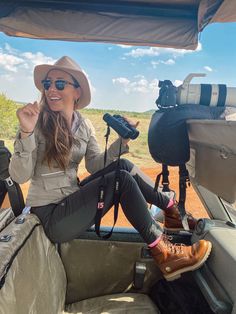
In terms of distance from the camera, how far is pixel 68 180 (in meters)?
1.77

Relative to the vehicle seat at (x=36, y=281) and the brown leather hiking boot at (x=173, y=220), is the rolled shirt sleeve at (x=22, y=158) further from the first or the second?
the brown leather hiking boot at (x=173, y=220)

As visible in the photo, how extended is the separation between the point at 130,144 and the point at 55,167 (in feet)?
1.40

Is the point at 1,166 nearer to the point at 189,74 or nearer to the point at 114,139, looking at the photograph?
the point at 114,139

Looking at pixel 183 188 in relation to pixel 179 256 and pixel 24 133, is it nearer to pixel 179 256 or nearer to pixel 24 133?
pixel 179 256

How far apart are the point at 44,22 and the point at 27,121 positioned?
1.90 feet

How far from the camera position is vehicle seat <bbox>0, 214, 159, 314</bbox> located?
1.12 m

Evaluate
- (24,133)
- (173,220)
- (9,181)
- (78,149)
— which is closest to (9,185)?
(9,181)

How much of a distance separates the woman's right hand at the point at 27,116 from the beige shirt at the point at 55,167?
0.06m

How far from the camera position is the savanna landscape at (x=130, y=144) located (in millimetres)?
1778

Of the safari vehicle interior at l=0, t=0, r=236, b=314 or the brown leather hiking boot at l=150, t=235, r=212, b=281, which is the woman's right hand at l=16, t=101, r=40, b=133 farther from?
the brown leather hiking boot at l=150, t=235, r=212, b=281

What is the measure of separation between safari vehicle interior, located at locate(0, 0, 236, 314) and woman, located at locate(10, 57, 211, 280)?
11 cm

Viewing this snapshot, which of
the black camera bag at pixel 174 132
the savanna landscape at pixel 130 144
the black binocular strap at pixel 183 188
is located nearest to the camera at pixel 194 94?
the black camera bag at pixel 174 132

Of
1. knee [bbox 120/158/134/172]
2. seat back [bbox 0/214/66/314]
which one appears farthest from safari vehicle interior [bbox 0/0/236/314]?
knee [bbox 120/158/134/172]

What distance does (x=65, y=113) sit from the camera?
1887 mm
